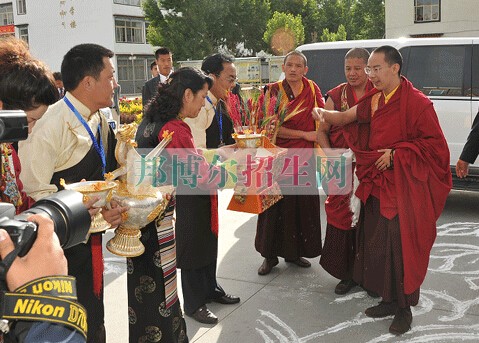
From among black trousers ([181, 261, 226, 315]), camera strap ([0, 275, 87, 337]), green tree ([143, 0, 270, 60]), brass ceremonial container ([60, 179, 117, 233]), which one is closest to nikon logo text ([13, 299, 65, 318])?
camera strap ([0, 275, 87, 337])

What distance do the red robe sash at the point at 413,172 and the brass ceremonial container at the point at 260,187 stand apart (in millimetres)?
716

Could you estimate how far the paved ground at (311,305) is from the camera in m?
3.54

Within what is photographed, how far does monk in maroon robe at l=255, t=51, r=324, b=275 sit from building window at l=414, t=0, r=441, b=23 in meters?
21.5

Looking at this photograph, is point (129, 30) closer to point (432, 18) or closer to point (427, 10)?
point (427, 10)

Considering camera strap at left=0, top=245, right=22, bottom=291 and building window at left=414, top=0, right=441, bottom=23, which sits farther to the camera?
building window at left=414, top=0, right=441, bottom=23

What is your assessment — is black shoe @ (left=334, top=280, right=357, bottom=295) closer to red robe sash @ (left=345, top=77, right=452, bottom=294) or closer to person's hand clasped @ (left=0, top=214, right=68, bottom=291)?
red robe sash @ (left=345, top=77, right=452, bottom=294)

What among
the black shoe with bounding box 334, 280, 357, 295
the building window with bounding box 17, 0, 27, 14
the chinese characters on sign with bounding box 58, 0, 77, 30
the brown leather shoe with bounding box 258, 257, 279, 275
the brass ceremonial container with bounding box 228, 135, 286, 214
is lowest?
the black shoe with bounding box 334, 280, 357, 295

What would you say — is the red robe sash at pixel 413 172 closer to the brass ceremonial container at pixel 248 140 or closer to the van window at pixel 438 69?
the brass ceremonial container at pixel 248 140

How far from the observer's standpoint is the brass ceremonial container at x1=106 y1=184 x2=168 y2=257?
2473 mm

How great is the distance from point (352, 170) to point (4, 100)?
277 centimetres

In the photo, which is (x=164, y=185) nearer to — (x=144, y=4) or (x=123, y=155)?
(x=123, y=155)

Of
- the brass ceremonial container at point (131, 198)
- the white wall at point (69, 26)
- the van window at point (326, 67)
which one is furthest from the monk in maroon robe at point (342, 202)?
the white wall at point (69, 26)

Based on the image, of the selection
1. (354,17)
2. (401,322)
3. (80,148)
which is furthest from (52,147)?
(354,17)

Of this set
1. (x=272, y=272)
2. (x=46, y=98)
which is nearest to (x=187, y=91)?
(x=46, y=98)
